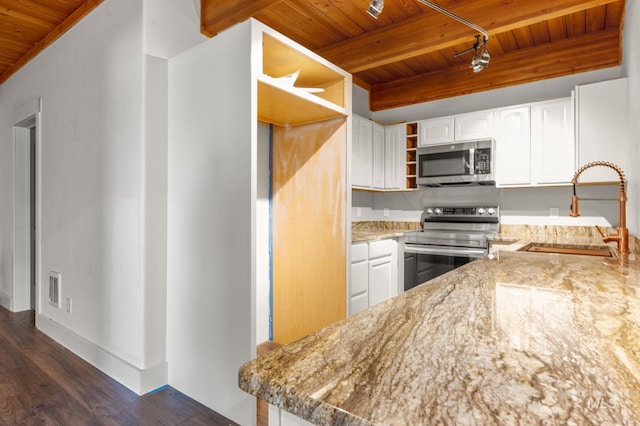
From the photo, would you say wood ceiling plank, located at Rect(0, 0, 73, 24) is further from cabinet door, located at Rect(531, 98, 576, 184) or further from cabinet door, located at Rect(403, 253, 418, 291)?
cabinet door, located at Rect(531, 98, 576, 184)

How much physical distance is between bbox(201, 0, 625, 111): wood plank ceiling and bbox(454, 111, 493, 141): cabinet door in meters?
0.45

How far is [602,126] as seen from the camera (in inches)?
116

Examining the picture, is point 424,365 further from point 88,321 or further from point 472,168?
point 472,168

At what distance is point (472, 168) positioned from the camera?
11.9 ft

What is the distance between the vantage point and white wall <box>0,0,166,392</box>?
225 cm

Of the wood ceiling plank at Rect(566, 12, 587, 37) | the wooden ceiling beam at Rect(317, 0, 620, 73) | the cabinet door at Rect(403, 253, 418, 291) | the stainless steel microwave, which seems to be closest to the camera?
the wooden ceiling beam at Rect(317, 0, 620, 73)

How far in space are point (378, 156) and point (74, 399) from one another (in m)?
3.48

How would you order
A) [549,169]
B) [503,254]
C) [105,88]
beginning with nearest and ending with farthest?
[503,254]
[105,88]
[549,169]

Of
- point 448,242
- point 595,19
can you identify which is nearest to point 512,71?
point 595,19

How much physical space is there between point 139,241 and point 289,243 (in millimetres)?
1139

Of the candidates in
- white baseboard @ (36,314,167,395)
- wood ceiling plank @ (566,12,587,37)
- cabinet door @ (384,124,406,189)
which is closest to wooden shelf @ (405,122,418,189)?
cabinet door @ (384,124,406,189)

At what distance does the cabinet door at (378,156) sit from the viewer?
13.7 feet

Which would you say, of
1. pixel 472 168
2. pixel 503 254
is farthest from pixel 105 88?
pixel 472 168

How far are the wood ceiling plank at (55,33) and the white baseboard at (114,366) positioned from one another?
247 cm
